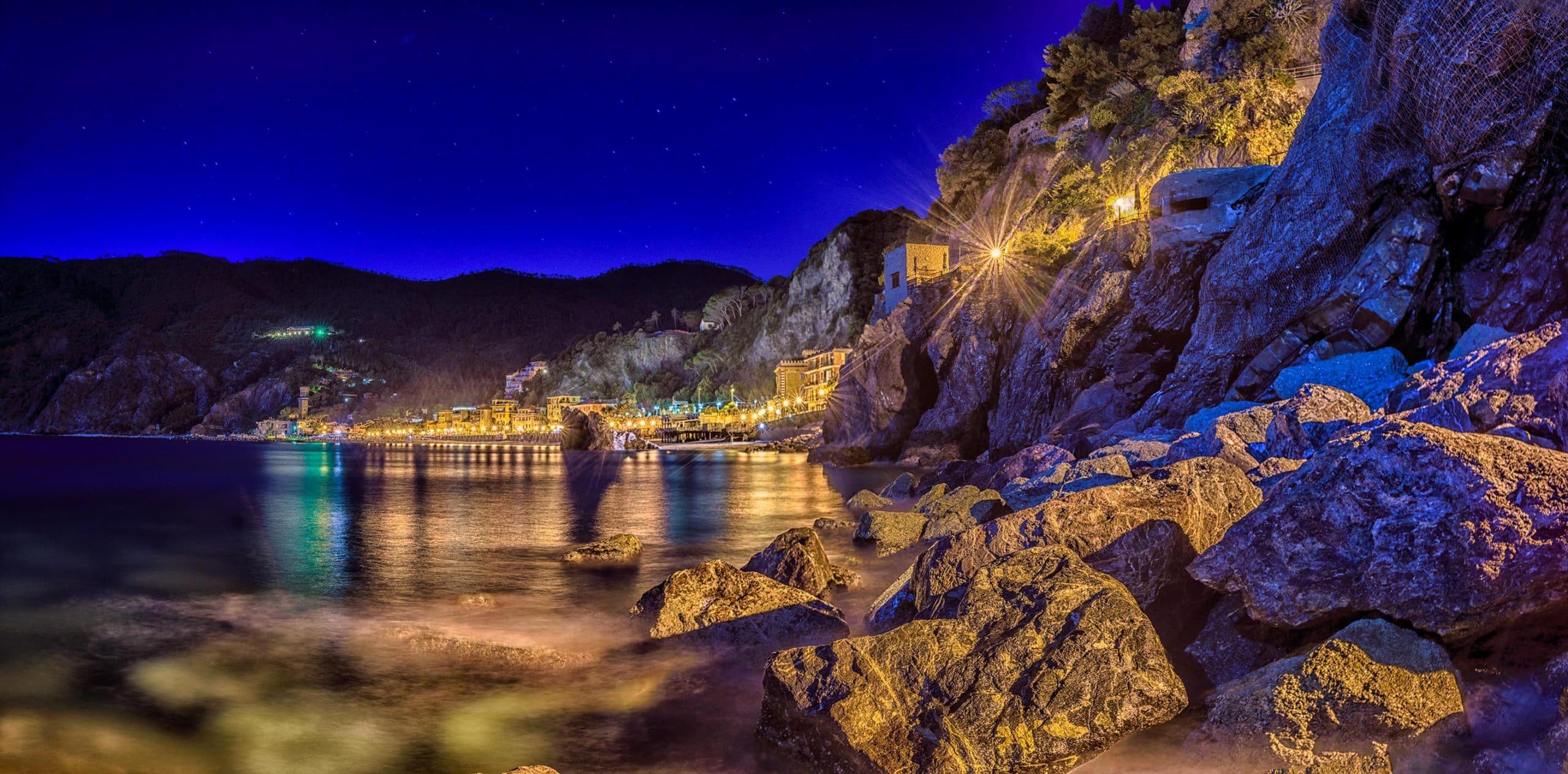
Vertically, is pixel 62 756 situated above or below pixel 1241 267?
below

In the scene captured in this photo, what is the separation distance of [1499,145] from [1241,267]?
6.78 m

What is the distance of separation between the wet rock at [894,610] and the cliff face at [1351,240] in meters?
12.4

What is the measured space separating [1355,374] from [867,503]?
471 inches

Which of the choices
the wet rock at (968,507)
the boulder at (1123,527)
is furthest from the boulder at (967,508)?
the boulder at (1123,527)

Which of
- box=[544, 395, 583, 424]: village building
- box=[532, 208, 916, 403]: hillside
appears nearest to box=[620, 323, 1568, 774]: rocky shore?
box=[532, 208, 916, 403]: hillside

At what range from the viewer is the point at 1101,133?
43.6 metres

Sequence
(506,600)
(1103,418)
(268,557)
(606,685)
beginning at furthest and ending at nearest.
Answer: (1103,418)
(268,557)
(506,600)
(606,685)

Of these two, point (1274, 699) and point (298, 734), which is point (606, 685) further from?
point (1274, 699)

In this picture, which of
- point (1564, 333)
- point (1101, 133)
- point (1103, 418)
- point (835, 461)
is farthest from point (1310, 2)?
point (835, 461)

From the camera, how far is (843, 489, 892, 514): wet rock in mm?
23673

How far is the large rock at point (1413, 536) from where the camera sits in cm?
520

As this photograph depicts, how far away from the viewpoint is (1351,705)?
5371 millimetres

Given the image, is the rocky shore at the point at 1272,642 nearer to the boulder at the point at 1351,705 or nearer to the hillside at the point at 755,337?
the boulder at the point at 1351,705

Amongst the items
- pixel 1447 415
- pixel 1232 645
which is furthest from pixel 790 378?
pixel 1232 645
